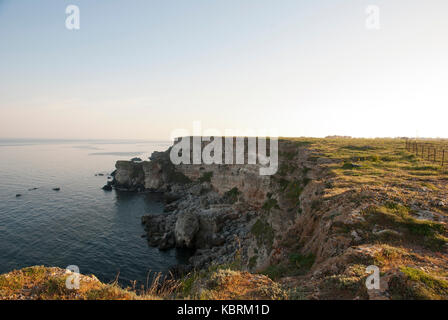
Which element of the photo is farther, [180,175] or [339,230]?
[180,175]

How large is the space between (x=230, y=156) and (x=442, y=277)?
1963 inches

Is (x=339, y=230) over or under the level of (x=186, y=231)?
over

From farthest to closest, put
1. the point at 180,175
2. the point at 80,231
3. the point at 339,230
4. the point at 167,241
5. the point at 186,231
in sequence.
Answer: the point at 180,175
the point at 80,231
the point at 167,241
the point at 186,231
the point at 339,230

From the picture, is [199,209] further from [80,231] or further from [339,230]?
[339,230]

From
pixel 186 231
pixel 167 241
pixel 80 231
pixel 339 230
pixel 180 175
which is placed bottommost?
pixel 167 241

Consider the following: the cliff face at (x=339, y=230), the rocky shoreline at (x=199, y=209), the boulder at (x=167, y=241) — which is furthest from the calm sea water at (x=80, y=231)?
the cliff face at (x=339, y=230)

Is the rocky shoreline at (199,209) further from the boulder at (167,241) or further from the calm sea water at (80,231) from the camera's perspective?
the calm sea water at (80,231)

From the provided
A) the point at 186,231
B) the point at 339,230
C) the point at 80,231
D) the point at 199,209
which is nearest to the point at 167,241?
the point at 186,231

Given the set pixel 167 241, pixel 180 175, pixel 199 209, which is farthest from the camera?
pixel 180 175

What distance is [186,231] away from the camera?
36.0 m

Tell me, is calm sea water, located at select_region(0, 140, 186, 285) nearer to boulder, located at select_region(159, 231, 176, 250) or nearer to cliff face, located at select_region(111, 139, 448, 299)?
boulder, located at select_region(159, 231, 176, 250)
